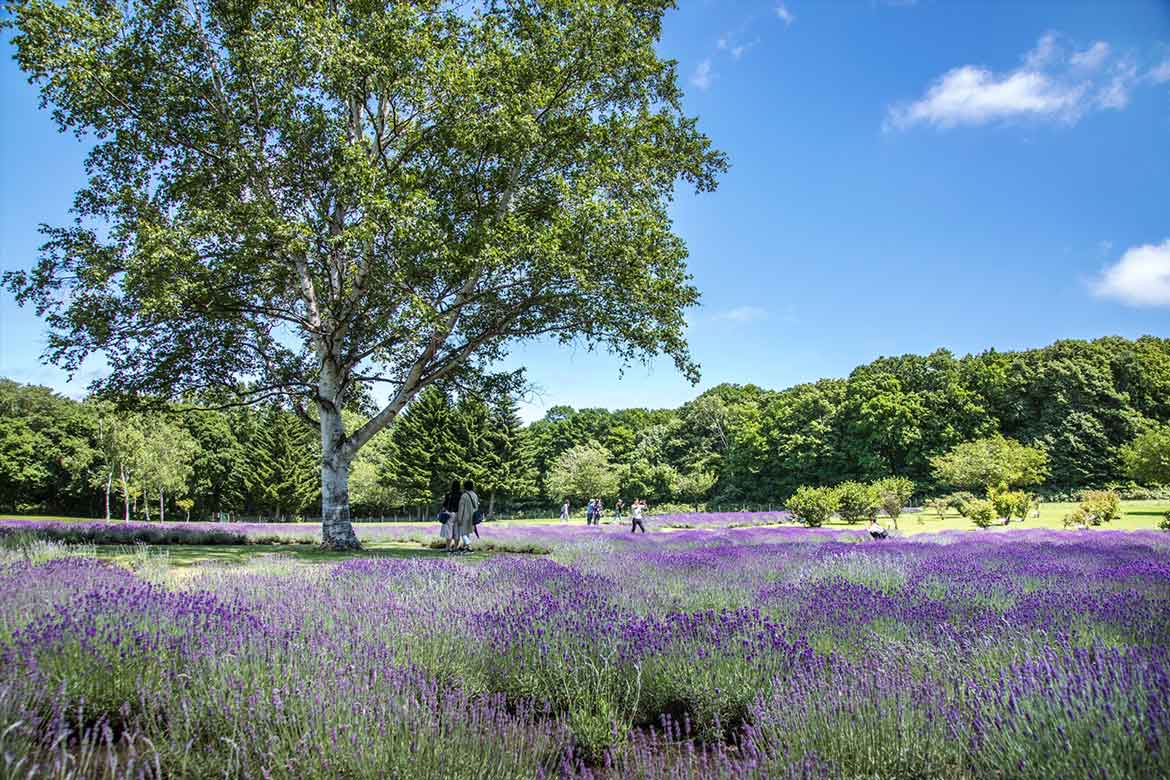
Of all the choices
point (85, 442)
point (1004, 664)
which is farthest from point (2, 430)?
point (1004, 664)

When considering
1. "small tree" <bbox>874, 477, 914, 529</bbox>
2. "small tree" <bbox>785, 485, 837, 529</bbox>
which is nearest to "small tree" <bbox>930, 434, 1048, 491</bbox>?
"small tree" <bbox>874, 477, 914, 529</bbox>

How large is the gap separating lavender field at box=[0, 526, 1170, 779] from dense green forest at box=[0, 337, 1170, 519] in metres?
44.8

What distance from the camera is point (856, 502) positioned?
25.9 meters

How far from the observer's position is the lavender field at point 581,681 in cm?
238

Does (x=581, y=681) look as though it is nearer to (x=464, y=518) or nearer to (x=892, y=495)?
(x=464, y=518)

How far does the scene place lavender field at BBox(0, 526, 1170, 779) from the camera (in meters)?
2.38

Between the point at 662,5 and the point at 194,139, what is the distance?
1159cm

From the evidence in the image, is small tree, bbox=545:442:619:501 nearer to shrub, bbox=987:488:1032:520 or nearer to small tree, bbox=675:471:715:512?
small tree, bbox=675:471:715:512

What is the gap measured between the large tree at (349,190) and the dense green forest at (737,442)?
35.3 meters

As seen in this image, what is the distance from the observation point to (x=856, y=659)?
3.64 meters

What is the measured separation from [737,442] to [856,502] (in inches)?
1491

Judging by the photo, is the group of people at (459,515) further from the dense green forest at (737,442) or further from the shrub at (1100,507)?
the dense green forest at (737,442)

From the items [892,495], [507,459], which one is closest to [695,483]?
[507,459]

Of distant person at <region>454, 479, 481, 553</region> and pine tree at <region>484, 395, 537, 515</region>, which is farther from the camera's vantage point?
pine tree at <region>484, 395, 537, 515</region>
